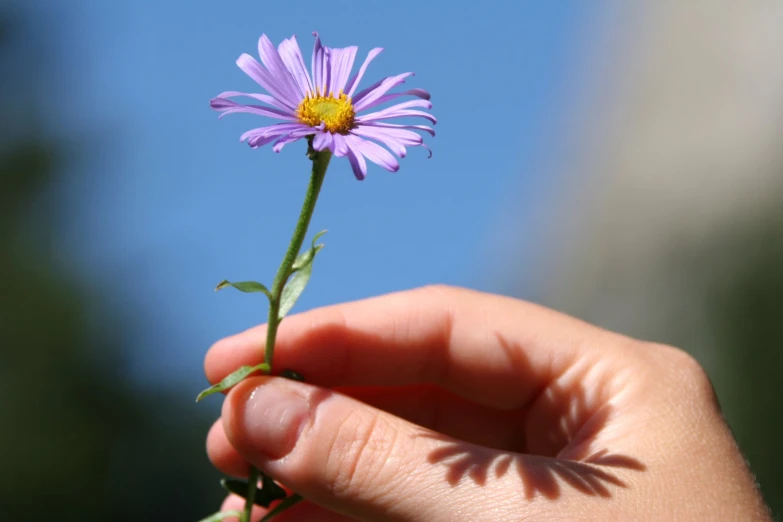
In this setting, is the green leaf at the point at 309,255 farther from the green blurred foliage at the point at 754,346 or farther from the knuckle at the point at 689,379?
the green blurred foliage at the point at 754,346

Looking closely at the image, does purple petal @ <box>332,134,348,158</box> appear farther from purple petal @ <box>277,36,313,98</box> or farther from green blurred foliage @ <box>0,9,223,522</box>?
green blurred foliage @ <box>0,9,223,522</box>

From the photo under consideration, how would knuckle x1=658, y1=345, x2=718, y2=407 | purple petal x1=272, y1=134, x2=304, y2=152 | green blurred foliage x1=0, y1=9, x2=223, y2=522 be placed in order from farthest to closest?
green blurred foliage x1=0, y1=9, x2=223, y2=522 < knuckle x1=658, y1=345, x2=718, y2=407 < purple petal x1=272, y1=134, x2=304, y2=152

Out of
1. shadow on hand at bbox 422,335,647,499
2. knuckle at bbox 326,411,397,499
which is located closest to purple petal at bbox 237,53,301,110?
knuckle at bbox 326,411,397,499

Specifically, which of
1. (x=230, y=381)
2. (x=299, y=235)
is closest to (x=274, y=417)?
(x=230, y=381)

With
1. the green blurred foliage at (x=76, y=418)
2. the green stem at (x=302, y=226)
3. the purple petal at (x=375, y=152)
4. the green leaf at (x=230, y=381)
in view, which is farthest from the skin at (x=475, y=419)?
the green blurred foliage at (x=76, y=418)

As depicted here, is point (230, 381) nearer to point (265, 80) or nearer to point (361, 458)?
point (361, 458)

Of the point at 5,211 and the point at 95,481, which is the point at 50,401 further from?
the point at 5,211
